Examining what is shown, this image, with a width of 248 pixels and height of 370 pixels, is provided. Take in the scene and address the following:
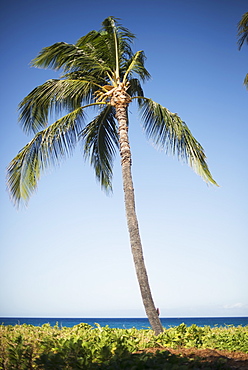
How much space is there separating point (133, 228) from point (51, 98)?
183 inches

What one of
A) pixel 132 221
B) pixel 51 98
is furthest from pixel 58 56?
pixel 132 221

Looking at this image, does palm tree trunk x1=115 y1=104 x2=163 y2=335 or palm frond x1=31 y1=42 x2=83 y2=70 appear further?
palm frond x1=31 y1=42 x2=83 y2=70

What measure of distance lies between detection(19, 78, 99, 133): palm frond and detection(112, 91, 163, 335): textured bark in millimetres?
1179

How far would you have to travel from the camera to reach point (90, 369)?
146 inches

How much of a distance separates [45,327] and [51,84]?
6.52 meters

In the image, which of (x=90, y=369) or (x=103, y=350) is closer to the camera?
(x=90, y=369)

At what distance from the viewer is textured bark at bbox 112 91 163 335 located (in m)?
7.59

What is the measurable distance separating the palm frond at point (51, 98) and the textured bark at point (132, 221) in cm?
118

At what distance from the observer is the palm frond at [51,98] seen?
9.76 metres

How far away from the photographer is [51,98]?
1002 centimetres

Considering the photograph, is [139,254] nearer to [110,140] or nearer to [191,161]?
[191,161]

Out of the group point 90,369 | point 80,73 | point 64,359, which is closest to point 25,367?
point 64,359

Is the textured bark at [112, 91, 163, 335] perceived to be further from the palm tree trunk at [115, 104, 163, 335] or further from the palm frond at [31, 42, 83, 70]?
the palm frond at [31, 42, 83, 70]

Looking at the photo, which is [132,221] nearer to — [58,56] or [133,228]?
[133,228]
